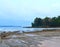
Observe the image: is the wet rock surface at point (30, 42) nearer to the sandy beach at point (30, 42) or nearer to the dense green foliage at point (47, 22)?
the sandy beach at point (30, 42)

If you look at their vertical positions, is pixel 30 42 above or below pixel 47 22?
below

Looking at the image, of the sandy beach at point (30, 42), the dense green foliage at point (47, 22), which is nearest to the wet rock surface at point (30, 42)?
the sandy beach at point (30, 42)

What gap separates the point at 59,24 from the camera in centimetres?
12519

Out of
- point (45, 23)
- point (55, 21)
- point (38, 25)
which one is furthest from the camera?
point (38, 25)

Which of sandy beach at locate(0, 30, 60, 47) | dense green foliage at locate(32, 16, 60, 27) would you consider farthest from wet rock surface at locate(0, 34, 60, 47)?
dense green foliage at locate(32, 16, 60, 27)

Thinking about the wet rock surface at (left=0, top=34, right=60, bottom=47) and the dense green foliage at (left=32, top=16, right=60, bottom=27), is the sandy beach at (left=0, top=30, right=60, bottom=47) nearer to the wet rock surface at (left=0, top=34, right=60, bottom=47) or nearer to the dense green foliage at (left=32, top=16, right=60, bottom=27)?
the wet rock surface at (left=0, top=34, right=60, bottom=47)

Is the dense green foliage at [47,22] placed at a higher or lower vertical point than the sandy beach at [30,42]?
higher

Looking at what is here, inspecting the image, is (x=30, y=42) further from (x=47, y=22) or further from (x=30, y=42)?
(x=47, y=22)

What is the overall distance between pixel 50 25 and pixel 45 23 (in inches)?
144

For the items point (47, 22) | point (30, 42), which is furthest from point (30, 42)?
point (47, 22)

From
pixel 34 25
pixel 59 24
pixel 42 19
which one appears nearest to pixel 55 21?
pixel 59 24

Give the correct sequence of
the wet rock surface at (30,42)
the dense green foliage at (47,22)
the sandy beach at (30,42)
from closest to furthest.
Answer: the wet rock surface at (30,42)
the sandy beach at (30,42)
the dense green foliage at (47,22)

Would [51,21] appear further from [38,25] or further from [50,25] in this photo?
[38,25]

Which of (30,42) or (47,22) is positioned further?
(47,22)
